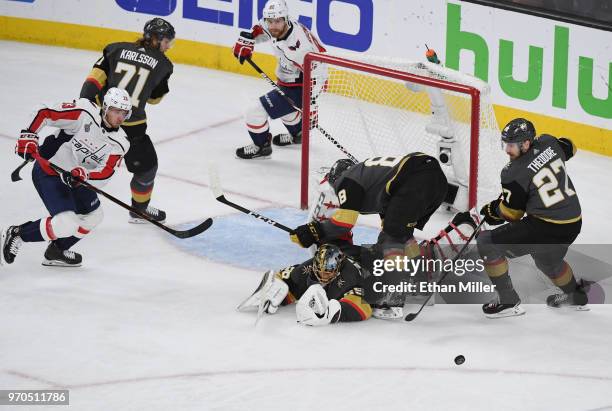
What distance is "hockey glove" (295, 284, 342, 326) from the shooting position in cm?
550

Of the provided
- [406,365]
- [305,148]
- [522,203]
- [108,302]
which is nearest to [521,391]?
[406,365]

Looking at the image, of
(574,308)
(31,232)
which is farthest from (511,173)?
(31,232)

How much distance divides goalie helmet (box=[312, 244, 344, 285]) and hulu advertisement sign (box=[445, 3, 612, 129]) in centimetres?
287

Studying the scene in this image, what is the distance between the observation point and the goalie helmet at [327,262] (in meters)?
5.53

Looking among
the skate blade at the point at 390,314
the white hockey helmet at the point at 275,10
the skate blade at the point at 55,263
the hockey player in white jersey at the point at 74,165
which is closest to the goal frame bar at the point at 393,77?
the white hockey helmet at the point at 275,10

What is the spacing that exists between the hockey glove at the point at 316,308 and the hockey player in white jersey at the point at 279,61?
97.5 inches

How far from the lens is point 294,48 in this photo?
769 cm

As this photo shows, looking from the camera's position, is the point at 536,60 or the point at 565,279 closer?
the point at 565,279

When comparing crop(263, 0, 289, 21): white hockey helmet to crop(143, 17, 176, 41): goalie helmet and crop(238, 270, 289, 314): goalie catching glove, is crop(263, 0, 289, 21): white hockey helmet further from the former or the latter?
crop(238, 270, 289, 314): goalie catching glove

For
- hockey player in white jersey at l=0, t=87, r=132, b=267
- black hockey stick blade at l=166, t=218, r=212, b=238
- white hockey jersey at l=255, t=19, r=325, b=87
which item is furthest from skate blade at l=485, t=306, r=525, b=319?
white hockey jersey at l=255, t=19, r=325, b=87

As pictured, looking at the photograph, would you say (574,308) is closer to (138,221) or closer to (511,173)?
(511,173)

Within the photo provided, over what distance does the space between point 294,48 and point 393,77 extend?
3.86 ft

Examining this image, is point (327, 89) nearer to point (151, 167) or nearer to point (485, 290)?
point (151, 167)

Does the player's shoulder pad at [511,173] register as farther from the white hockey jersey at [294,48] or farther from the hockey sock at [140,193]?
the white hockey jersey at [294,48]
